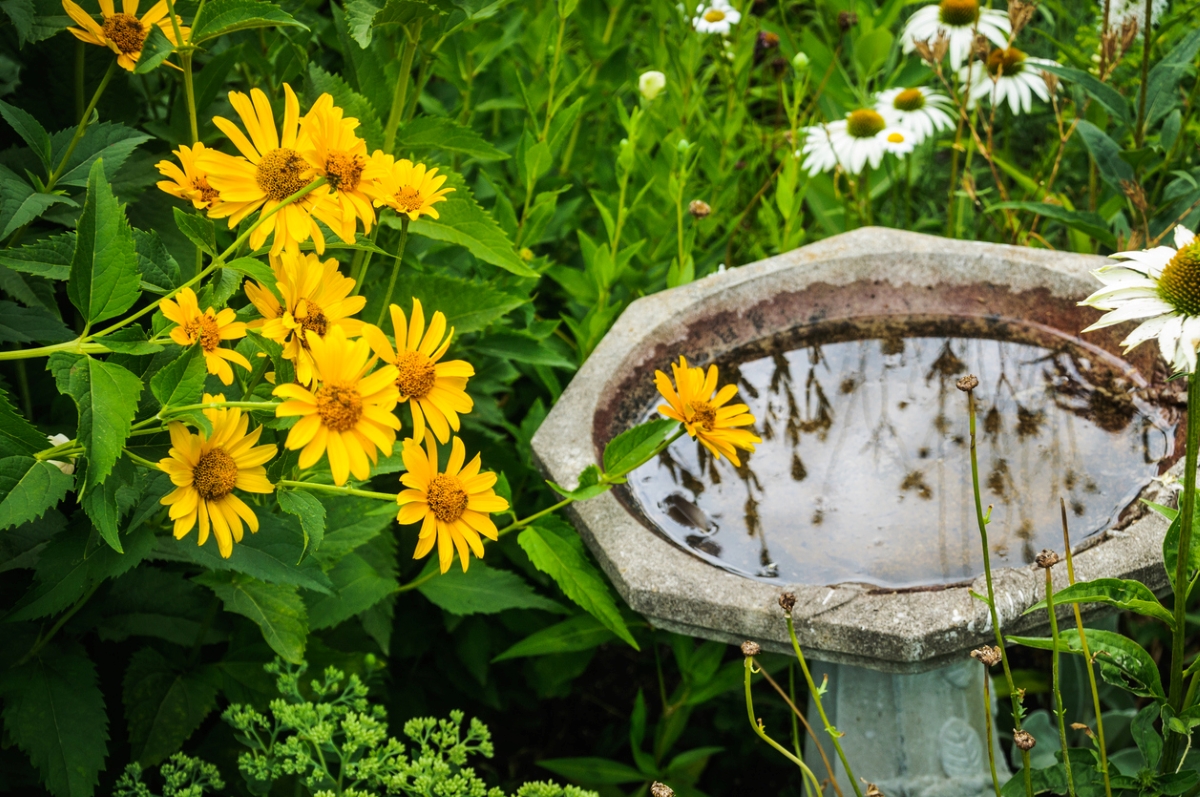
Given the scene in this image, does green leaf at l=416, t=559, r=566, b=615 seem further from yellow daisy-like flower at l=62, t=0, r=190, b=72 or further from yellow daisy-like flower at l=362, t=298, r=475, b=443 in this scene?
yellow daisy-like flower at l=62, t=0, r=190, b=72

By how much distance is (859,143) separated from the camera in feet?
7.69

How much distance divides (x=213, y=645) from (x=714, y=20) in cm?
164

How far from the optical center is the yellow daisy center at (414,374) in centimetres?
102

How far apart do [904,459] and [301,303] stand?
0.92 m

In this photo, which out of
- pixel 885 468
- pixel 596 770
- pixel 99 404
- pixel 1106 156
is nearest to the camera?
pixel 99 404

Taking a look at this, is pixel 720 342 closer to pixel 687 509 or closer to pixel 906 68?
pixel 687 509

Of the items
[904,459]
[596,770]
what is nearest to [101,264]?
[904,459]

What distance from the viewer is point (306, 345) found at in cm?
100

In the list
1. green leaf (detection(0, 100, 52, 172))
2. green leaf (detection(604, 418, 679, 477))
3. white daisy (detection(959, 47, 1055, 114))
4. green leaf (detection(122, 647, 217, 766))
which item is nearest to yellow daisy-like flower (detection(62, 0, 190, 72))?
green leaf (detection(0, 100, 52, 172))

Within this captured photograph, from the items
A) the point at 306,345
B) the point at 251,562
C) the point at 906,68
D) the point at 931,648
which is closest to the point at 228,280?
the point at 306,345

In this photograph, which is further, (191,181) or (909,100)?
(909,100)

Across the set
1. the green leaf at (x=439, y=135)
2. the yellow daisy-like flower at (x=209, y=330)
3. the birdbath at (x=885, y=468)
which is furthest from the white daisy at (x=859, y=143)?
the yellow daisy-like flower at (x=209, y=330)

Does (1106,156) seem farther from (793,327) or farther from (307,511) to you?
(307,511)

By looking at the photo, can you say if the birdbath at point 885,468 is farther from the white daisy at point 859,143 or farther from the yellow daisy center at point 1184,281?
the white daisy at point 859,143
